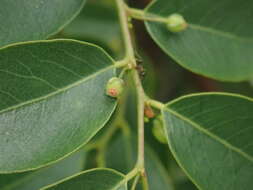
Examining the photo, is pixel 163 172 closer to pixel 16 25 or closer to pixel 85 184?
pixel 85 184

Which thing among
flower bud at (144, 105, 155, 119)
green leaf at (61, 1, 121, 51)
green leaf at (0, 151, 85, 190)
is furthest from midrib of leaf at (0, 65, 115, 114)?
green leaf at (61, 1, 121, 51)

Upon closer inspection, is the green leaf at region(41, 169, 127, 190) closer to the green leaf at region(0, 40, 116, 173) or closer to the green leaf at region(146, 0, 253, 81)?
the green leaf at region(0, 40, 116, 173)

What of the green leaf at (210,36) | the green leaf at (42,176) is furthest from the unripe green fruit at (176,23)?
the green leaf at (42,176)

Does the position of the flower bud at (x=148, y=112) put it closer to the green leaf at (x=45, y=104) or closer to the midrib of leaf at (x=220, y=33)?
the green leaf at (x=45, y=104)

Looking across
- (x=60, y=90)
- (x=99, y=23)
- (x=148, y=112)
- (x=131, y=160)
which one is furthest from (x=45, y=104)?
(x=99, y=23)

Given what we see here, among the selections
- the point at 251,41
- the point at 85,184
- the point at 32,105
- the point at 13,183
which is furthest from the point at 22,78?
the point at 251,41

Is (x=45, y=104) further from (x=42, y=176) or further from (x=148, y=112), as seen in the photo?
(x=42, y=176)
